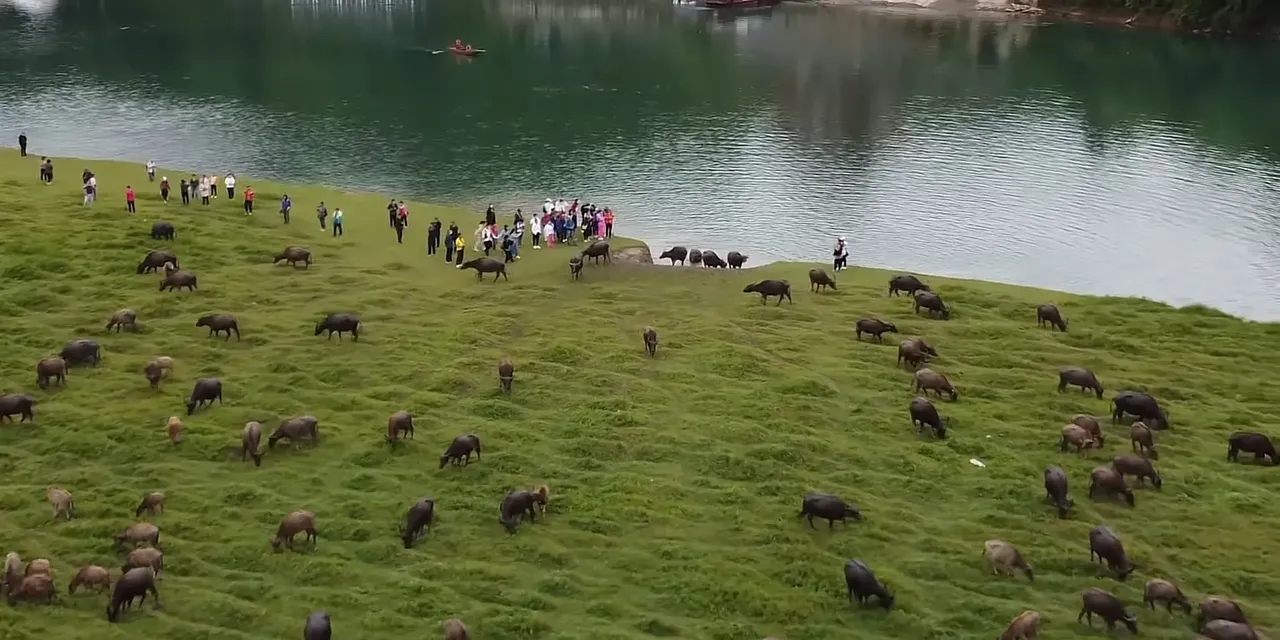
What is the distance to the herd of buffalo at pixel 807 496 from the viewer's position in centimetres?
2378

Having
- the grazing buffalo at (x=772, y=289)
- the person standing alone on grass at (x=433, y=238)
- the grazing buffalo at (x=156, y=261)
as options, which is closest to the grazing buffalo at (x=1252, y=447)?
the grazing buffalo at (x=772, y=289)

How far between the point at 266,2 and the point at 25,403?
405 feet

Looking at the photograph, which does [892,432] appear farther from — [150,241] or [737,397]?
[150,241]

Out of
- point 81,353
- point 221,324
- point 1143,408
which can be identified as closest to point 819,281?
point 1143,408

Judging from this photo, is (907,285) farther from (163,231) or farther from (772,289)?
(163,231)

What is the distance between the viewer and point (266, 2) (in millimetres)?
144625

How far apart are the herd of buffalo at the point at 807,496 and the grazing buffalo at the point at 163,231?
Result: 253cm

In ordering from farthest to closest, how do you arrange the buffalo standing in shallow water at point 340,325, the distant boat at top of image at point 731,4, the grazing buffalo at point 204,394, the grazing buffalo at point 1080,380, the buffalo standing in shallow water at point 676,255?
1. the distant boat at top of image at point 731,4
2. the buffalo standing in shallow water at point 676,255
3. the buffalo standing in shallow water at point 340,325
4. the grazing buffalo at point 1080,380
5. the grazing buffalo at point 204,394

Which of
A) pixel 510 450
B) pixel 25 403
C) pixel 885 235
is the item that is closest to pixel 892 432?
pixel 510 450

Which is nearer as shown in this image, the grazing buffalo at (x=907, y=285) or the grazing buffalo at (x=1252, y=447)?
the grazing buffalo at (x=1252, y=447)

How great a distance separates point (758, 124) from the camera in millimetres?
86812

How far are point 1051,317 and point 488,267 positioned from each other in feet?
65.3

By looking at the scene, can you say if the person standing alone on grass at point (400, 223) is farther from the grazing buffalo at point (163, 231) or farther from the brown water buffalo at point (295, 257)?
the grazing buffalo at point (163, 231)

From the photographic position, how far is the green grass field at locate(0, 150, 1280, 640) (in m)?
24.6
